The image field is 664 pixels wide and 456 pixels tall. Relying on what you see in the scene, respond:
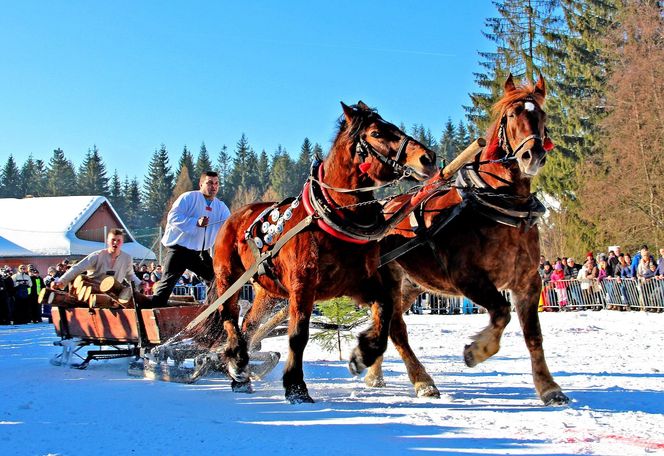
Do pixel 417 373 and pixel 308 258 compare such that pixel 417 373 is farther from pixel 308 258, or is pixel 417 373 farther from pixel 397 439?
pixel 397 439

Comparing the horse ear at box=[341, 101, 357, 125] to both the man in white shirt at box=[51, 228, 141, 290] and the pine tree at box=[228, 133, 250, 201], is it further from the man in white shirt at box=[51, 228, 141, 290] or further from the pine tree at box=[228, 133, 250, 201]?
the pine tree at box=[228, 133, 250, 201]

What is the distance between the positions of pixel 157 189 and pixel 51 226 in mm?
46005

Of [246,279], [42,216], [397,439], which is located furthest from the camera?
[42,216]

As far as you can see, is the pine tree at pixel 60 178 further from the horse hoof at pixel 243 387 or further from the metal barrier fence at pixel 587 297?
the horse hoof at pixel 243 387

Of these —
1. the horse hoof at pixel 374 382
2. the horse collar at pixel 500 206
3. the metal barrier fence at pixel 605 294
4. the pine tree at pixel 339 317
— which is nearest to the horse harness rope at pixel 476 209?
the horse collar at pixel 500 206

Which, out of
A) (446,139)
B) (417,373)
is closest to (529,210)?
(417,373)

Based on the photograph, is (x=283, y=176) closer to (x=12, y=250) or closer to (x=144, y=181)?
(x=144, y=181)

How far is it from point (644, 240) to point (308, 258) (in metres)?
25.6

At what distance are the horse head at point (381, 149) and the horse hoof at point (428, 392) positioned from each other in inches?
78.5

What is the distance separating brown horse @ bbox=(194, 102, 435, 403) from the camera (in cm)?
570

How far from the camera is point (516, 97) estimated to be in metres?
6.09

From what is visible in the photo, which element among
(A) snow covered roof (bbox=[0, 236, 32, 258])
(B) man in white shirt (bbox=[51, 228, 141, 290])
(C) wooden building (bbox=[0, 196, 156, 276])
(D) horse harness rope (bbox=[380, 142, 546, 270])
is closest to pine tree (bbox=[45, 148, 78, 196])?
(C) wooden building (bbox=[0, 196, 156, 276])

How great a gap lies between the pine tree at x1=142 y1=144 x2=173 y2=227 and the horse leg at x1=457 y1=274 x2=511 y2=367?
8319 centimetres

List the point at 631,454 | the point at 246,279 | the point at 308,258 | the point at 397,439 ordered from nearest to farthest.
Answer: the point at 631,454 → the point at 397,439 → the point at 308,258 → the point at 246,279
